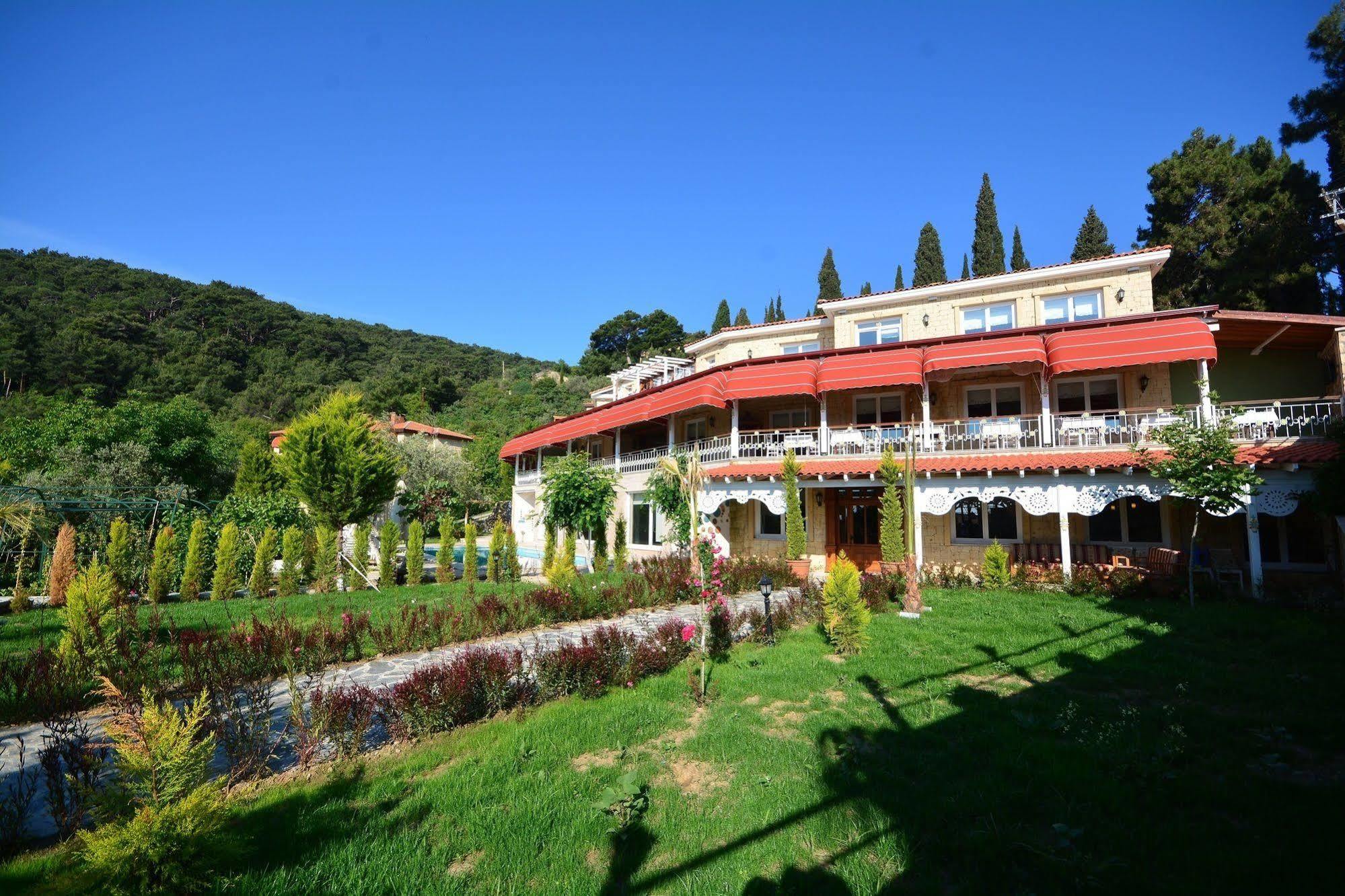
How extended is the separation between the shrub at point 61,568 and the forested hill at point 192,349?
153 feet

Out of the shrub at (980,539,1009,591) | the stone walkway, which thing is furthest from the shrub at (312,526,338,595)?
the shrub at (980,539,1009,591)

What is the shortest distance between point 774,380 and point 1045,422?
757 centimetres

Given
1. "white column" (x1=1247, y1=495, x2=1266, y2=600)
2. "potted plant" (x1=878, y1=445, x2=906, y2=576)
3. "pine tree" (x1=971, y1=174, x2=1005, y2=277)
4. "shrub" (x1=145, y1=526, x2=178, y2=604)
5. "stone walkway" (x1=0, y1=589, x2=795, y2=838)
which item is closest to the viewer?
"stone walkway" (x1=0, y1=589, x2=795, y2=838)

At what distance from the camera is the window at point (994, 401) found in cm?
1831

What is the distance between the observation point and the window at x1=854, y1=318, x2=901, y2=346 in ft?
72.7

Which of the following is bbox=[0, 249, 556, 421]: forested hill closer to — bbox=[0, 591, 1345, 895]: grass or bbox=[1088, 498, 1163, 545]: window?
bbox=[1088, 498, 1163, 545]: window

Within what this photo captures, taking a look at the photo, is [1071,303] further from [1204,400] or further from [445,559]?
[445,559]

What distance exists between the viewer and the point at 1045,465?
14164mm

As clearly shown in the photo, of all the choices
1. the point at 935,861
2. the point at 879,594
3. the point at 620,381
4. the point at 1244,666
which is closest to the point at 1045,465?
the point at 879,594

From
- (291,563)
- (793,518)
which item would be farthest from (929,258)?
(291,563)

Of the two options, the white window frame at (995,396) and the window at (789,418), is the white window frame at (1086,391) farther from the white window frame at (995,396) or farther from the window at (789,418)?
the window at (789,418)

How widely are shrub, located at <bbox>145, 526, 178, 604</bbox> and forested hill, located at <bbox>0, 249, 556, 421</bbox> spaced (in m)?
46.6

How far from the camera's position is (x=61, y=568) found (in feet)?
42.2

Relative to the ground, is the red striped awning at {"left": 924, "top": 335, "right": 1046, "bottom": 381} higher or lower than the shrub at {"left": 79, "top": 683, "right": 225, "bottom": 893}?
higher
